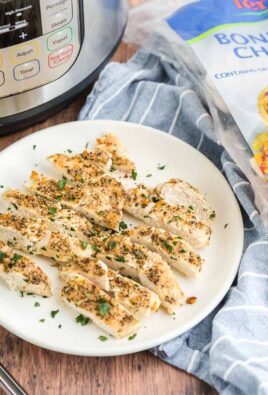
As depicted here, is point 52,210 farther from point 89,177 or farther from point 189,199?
point 189,199

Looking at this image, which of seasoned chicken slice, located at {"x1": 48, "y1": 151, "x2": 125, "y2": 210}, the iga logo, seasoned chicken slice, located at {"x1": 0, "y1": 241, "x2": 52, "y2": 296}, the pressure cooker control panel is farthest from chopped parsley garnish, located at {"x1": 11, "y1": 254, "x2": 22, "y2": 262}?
the iga logo

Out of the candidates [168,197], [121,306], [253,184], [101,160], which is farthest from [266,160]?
[121,306]

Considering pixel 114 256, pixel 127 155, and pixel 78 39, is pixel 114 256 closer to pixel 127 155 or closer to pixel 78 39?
pixel 127 155

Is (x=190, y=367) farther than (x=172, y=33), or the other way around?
(x=172, y=33)

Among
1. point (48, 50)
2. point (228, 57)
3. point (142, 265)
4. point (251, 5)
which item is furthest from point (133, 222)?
point (251, 5)

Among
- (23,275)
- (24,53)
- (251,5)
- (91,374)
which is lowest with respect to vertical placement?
(91,374)

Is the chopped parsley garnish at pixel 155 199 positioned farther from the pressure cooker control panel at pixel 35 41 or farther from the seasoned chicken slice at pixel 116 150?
the pressure cooker control panel at pixel 35 41
